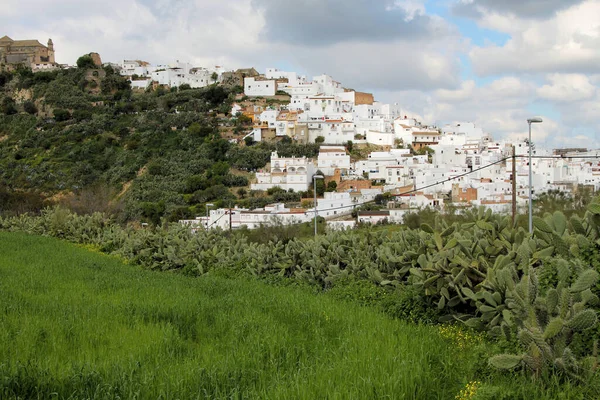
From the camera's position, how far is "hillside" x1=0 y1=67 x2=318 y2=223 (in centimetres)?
4791

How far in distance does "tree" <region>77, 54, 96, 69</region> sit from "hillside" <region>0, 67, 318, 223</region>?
64.1 inches

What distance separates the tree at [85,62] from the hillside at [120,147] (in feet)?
5.34

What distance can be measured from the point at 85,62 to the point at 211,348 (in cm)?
9593

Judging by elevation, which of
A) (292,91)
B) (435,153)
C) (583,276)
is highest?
(292,91)

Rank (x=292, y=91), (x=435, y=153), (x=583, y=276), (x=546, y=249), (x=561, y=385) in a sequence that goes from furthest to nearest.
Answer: (x=292, y=91) < (x=435, y=153) < (x=546, y=249) < (x=583, y=276) < (x=561, y=385)

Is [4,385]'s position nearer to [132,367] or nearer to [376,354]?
[132,367]

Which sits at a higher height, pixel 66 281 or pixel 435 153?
pixel 435 153

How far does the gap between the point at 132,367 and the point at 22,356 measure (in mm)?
853

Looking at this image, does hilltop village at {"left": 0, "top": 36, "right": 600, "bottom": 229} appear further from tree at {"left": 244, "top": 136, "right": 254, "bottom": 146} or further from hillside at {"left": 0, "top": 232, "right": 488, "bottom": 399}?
hillside at {"left": 0, "top": 232, "right": 488, "bottom": 399}

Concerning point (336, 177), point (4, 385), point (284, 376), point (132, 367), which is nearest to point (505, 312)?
point (284, 376)

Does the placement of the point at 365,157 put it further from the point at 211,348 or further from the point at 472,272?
the point at 211,348

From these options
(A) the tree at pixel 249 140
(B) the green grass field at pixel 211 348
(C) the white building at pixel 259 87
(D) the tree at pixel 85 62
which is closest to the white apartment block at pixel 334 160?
(A) the tree at pixel 249 140

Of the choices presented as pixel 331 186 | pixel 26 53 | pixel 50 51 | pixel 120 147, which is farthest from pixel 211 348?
pixel 50 51

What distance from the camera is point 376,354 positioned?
3.82 metres
